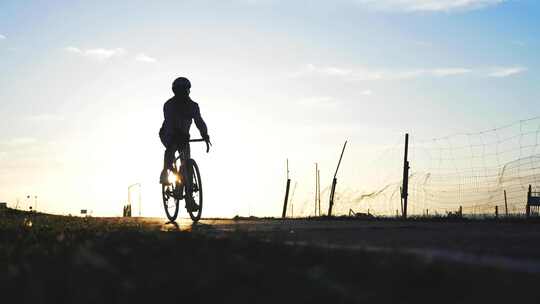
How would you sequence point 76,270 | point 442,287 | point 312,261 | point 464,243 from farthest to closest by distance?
point 464,243 < point 312,261 < point 76,270 < point 442,287

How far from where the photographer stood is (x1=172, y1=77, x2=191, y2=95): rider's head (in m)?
13.4

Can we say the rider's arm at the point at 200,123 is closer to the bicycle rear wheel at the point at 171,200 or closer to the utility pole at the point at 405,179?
the bicycle rear wheel at the point at 171,200

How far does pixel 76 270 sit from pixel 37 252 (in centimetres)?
194

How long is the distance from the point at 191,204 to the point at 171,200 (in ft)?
3.06

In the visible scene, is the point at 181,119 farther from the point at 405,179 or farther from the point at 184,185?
the point at 405,179

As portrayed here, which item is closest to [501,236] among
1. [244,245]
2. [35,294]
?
[244,245]

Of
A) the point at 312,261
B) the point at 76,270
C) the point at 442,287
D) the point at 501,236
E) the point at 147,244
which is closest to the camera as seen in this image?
the point at 442,287

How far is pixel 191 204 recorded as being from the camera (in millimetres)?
13289

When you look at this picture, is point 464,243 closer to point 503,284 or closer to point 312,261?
point 312,261

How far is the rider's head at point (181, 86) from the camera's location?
529 inches

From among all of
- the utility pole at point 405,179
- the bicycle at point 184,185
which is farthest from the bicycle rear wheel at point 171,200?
the utility pole at point 405,179

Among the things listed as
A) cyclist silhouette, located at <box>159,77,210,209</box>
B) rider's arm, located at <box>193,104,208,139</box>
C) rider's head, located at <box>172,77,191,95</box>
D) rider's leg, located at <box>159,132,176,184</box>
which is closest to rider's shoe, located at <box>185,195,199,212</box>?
cyclist silhouette, located at <box>159,77,210,209</box>

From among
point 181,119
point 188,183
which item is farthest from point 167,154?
point 188,183

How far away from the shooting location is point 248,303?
11.5 feet
